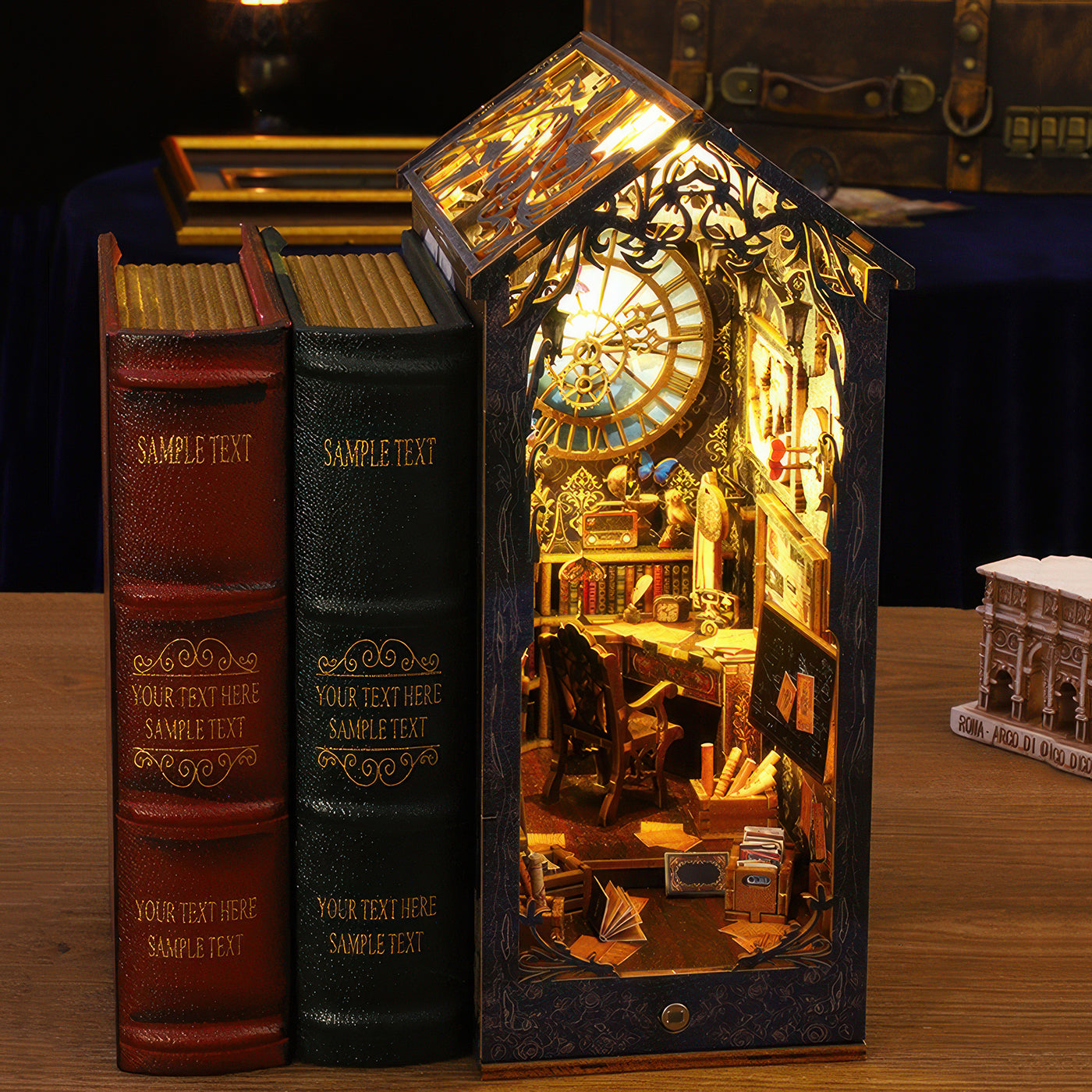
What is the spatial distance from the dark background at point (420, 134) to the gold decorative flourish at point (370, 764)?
2.40 meters

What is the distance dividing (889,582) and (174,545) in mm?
2993

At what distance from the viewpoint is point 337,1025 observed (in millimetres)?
2725

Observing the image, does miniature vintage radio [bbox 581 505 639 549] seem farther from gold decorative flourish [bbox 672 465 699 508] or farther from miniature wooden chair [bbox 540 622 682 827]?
miniature wooden chair [bbox 540 622 682 827]

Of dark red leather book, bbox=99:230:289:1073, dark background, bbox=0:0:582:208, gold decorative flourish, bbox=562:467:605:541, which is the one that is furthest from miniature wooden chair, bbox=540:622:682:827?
dark background, bbox=0:0:582:208

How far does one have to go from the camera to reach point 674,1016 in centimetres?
273

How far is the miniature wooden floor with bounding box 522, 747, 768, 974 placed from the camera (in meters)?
2.89

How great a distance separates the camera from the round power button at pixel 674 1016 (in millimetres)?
2730

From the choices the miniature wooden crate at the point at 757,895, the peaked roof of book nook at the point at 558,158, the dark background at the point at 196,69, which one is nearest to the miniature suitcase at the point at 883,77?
the dark background at the point at 196,69

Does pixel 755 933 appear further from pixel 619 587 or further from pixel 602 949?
pixel 619 587

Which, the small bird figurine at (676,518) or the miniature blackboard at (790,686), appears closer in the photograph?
the miniature blackboard at (790,686)

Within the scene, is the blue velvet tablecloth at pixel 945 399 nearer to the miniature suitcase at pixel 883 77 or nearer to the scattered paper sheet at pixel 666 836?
the miniature suitcase at pixel 883 77

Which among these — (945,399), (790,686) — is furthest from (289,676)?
(945,399)

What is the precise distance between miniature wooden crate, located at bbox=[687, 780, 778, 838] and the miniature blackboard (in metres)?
0.13

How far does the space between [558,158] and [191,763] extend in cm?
99
